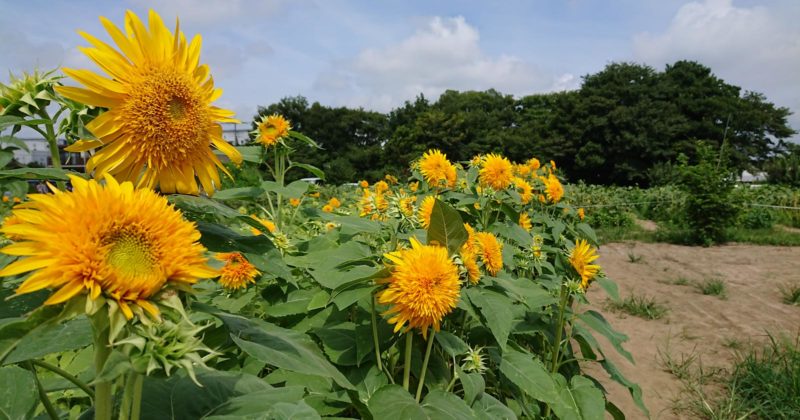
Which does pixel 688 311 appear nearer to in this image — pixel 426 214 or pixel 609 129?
pixel 426 214

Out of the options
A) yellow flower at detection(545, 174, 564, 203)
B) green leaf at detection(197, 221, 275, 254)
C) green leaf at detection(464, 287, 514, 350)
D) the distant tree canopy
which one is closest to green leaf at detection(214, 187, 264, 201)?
green leaf at detection(197, 221, 275, 254)

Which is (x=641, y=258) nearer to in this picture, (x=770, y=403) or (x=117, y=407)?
(x=770, y=403)

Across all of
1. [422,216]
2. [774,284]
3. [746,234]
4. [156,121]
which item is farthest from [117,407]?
[746,234]

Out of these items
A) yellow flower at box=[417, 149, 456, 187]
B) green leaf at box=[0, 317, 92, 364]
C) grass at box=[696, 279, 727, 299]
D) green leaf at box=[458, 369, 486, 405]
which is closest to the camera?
green leaf at box=[0, 317, 92, 364]

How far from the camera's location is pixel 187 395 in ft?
2.62

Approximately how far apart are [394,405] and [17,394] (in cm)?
79

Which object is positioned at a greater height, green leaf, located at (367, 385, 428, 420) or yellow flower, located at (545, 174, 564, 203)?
yellow flower, located at (545, 174, 564, 203)

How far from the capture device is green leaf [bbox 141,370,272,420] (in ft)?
2.53

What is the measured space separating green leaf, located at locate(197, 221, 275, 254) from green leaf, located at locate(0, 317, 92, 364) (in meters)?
0.22

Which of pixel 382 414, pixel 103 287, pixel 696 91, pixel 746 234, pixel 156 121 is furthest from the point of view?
pixel 696 91

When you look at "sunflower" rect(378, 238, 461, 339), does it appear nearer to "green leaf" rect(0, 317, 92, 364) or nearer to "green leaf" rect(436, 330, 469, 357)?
"green leaf" rect(436, 330, 469, 357)

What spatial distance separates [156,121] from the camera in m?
0.77

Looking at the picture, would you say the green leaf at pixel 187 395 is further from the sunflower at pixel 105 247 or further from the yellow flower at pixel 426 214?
the yellow flower at pixel 426 214

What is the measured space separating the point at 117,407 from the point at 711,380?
15.1 feet
